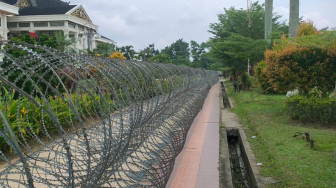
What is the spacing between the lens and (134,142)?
3.64 meters

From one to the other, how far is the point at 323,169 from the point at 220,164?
1.40 meters

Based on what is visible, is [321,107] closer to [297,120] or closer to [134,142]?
[297,120]

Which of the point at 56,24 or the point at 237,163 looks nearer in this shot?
the point at 237,163

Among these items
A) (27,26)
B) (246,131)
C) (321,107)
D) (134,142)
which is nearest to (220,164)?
(134,142)

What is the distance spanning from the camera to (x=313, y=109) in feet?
26.3

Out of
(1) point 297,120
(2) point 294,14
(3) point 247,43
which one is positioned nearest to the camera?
(1) point 297,120

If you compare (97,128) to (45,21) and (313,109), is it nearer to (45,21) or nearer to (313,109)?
(313,109)

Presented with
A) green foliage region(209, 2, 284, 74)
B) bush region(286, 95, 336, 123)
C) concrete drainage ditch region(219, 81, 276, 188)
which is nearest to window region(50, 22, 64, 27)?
green foliage region(209, 2, 284, 74)

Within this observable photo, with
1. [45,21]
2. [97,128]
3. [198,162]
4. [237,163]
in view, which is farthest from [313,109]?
[45,21]

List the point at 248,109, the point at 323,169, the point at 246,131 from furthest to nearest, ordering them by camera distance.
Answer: the point at 248,109 → the point at 246,131 → the point at 323,169

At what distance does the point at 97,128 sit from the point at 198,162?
175cm

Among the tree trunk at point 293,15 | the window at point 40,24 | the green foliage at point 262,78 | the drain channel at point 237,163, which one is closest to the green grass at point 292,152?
the drain channel at point 237,163

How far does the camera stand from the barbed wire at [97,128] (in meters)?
1.83

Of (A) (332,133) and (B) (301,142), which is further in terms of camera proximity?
(A) (332,133)
